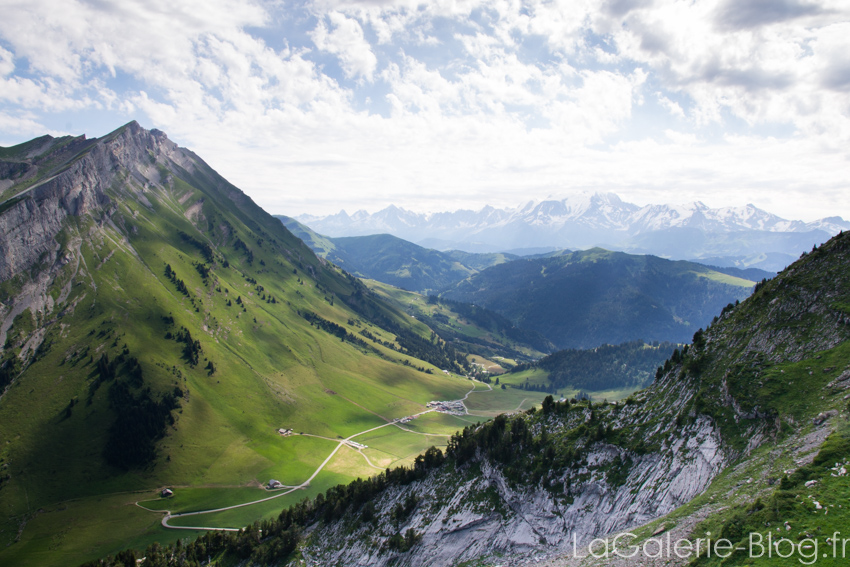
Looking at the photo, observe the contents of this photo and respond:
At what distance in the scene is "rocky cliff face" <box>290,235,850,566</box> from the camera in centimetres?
5350

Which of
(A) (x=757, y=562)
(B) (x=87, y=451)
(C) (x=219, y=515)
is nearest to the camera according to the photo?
(A) (x=757, y=562)

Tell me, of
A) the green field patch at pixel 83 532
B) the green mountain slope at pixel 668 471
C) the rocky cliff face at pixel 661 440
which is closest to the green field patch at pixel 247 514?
the green field patch at pixel 83 532

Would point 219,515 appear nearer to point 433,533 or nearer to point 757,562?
point 433,533

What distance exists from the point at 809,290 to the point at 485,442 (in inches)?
2502

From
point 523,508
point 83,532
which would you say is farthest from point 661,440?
point 83,532

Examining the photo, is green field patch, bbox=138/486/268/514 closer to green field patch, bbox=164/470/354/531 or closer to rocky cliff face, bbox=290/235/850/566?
green field patch, bbox=164/470/354/531

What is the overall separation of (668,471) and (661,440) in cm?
632

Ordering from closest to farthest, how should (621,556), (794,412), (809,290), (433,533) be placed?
(621,556) → (794,412) → (809,290) → (433,533)

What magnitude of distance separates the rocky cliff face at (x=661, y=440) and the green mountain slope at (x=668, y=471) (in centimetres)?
22

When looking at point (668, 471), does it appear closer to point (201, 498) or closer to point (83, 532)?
point (201, 498)

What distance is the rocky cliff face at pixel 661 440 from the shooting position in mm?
53500

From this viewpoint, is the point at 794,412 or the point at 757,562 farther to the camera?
the point at 794,412

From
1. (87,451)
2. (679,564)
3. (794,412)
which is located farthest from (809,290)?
(87,451)

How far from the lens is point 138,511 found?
494 feet
